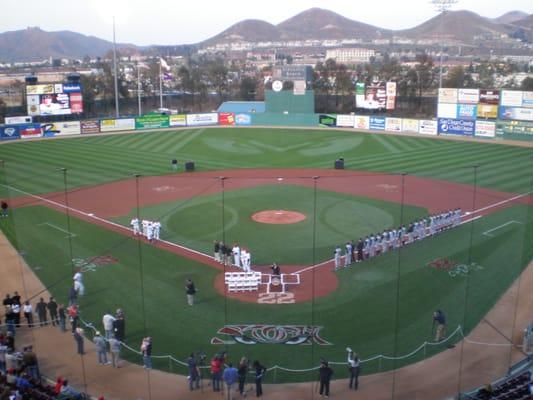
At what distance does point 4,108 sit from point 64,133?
15331 mm

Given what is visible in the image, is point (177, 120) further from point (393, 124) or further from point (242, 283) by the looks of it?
point (242, 283)

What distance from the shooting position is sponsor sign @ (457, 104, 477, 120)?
51975 mm

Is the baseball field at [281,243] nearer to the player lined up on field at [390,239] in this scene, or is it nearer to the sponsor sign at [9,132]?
the player lined up on field at [390,239]

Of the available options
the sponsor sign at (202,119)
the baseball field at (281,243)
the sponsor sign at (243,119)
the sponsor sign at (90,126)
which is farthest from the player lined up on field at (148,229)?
the sponsor sign at (243,119)

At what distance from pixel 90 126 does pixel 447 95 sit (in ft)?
119

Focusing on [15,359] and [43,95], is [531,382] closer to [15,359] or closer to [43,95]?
[15,359]

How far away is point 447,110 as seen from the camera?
5378cm

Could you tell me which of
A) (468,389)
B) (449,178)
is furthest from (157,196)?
(468,389)

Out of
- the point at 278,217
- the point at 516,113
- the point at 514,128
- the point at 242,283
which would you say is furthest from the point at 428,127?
the point at 242,283

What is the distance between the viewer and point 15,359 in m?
13.8

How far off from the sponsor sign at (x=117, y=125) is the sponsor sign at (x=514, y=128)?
124ft

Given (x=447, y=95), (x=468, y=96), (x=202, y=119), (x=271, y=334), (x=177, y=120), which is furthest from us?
(x=202, y=119)

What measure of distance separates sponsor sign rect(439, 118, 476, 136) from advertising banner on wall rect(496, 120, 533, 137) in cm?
245

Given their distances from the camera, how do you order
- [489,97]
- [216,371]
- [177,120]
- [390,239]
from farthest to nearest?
[177,120] < [489,97] < [390,239] < [216,371]
